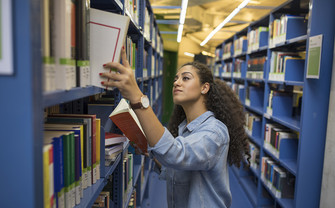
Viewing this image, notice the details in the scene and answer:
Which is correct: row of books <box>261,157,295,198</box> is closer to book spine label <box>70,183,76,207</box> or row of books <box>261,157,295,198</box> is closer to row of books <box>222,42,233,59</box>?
book spine label <box>70,183,76,207</box>

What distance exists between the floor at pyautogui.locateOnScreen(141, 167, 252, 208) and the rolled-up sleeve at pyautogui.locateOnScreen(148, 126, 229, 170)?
7.95 feet

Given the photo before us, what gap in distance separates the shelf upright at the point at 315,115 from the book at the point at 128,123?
1.69 meters

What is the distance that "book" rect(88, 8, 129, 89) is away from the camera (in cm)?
99

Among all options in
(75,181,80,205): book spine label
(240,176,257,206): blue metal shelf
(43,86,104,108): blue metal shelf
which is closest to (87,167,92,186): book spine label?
(75,181,80,205): book spine label

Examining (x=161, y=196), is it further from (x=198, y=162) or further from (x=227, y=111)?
(x=198, y=162)

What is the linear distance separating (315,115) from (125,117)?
195cm

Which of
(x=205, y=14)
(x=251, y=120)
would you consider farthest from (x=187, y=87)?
(x=205, y=14)

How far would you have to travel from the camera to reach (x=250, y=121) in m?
4.47

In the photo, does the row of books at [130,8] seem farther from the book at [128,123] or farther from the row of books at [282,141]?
the row of books at [282,141]

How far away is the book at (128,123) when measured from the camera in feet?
3.84

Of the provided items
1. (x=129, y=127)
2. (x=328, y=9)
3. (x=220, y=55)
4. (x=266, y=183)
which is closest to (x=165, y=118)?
(x=220, y=55)

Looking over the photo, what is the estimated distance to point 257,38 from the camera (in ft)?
13.3

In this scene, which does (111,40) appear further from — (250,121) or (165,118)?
(165,118)

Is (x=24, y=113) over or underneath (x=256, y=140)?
over
